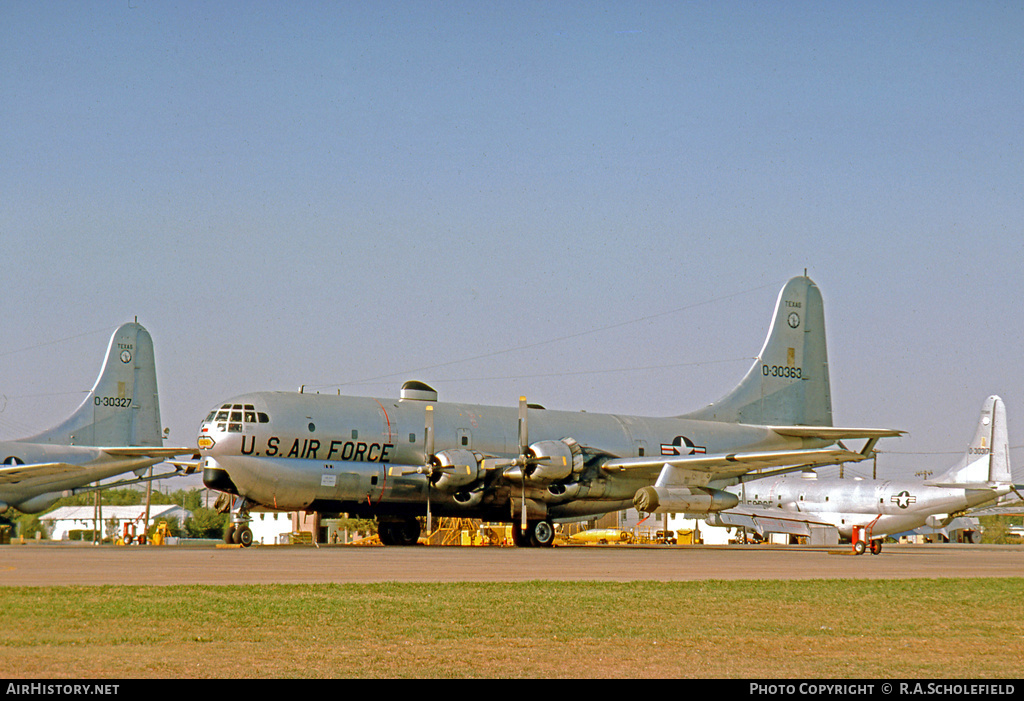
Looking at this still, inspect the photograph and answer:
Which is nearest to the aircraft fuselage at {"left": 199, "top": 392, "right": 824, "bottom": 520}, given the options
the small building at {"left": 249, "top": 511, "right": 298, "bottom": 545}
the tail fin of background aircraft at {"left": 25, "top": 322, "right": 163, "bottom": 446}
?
the tail fin of background aircraft at {"left": 25, "top": 322, "right": 163, "bottom": 446}

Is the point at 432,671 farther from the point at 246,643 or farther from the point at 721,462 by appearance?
the point at 721,462

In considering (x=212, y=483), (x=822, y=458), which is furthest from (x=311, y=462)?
(x=822, y=458)

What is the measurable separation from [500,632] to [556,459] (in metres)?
25.9

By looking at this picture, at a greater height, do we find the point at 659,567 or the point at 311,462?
the point at 311,462

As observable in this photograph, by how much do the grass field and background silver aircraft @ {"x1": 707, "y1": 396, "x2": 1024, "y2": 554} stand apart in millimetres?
33813

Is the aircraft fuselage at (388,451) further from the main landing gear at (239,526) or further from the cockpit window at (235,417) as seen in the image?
the main landing gear at (239,526)

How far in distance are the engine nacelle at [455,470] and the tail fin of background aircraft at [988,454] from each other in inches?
1083

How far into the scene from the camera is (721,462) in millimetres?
38906

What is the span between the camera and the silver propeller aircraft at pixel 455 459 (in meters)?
34.9

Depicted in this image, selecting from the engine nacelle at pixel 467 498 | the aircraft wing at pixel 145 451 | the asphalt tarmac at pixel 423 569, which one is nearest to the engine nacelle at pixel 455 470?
the engine nacelle at pixel 467 498

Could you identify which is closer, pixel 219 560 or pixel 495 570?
pixel 495 570

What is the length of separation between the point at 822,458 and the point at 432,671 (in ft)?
103
